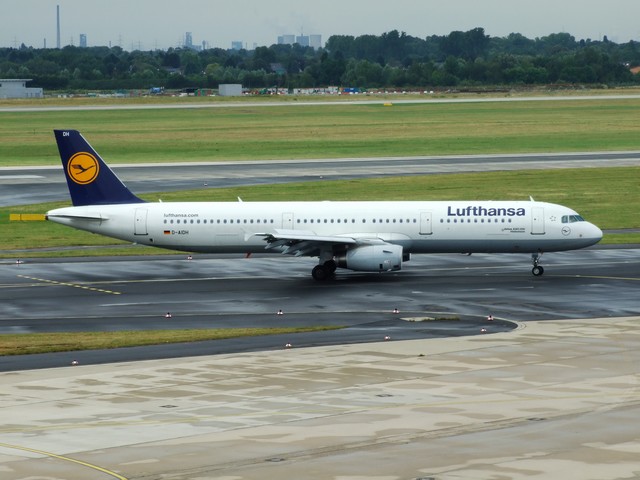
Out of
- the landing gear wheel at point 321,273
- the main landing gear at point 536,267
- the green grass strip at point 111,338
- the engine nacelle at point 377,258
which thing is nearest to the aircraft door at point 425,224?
the engine nacelle at point 377,258

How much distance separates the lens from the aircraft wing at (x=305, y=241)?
58.6m

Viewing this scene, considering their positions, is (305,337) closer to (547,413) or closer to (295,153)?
(547,413)

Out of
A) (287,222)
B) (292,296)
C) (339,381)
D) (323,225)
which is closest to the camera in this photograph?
(339,381)

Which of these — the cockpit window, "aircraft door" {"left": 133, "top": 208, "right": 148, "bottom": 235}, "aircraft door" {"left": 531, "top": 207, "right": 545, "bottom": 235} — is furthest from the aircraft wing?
the cockpit window

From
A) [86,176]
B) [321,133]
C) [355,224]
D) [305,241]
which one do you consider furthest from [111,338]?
[321,133]

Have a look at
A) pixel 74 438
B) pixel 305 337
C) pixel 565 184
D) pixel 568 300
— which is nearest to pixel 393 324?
pixel 305 337

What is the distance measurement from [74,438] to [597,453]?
13.5m

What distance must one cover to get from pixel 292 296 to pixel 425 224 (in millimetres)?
8582

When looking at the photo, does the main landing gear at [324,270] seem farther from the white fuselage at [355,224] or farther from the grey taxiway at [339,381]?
the white fuselage at [355,224]

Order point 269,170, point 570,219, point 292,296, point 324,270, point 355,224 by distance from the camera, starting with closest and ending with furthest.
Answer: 1. point 292,296
2. point 324,270
3. point 355,224
4. point 570,219
5. point 269,170

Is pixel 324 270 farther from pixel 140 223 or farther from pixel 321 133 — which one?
pixel 321 133

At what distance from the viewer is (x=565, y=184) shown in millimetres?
97125

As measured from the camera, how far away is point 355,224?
60562 millimetres

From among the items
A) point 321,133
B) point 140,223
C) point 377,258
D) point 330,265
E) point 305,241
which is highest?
point 321,133
